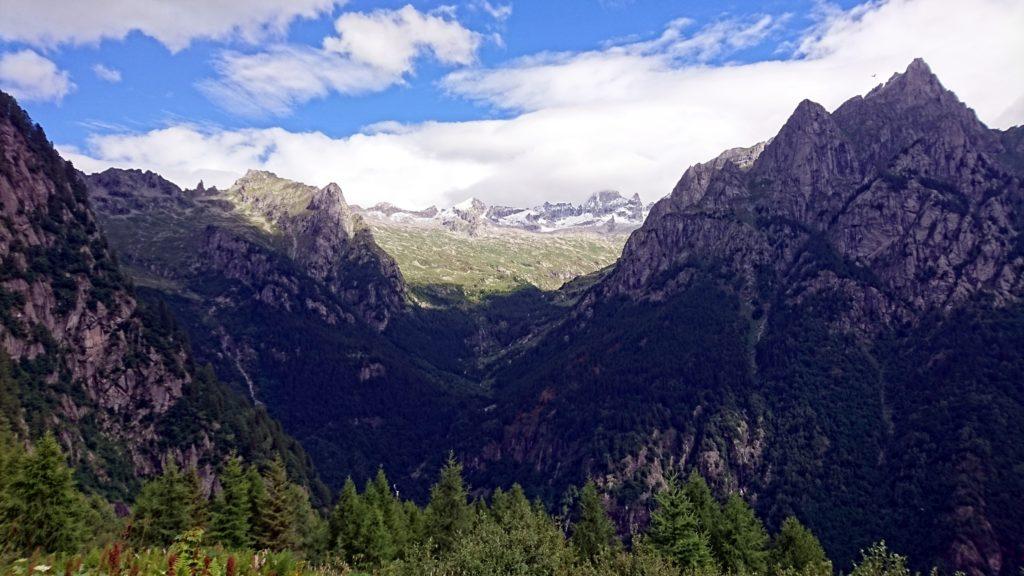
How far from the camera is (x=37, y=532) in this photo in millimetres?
71500

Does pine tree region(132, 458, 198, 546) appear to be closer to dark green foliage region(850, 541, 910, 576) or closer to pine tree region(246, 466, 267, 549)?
pine tree region(246, 466, 267, 549)

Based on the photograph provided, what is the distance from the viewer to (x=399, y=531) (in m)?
107

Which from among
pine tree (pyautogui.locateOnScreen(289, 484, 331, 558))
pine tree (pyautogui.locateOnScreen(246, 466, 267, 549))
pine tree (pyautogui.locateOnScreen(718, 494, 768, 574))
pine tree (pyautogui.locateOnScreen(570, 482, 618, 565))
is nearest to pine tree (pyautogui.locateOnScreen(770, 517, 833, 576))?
pine tree (pyautogui.locateOnScreen(718, 494, 768, 574))

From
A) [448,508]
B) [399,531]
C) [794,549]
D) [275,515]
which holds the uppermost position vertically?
[275,515]

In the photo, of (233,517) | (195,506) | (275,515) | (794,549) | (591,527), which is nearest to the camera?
(233,517)

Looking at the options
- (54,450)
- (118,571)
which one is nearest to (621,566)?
(118,571)

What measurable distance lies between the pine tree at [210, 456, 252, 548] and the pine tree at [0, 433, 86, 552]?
708 inches

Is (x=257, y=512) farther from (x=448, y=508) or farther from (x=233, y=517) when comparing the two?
(x=448, y=508)

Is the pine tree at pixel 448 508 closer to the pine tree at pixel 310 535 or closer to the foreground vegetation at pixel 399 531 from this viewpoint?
the foreground vegetation at pixel 399 531

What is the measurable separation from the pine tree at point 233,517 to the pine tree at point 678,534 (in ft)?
191

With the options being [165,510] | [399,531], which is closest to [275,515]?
[165,510]

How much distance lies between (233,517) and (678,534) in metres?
64.7

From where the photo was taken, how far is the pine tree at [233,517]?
92500 mm

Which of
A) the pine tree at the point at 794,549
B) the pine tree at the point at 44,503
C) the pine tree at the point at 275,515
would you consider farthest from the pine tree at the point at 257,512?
the pine tree at the point at 794,549
